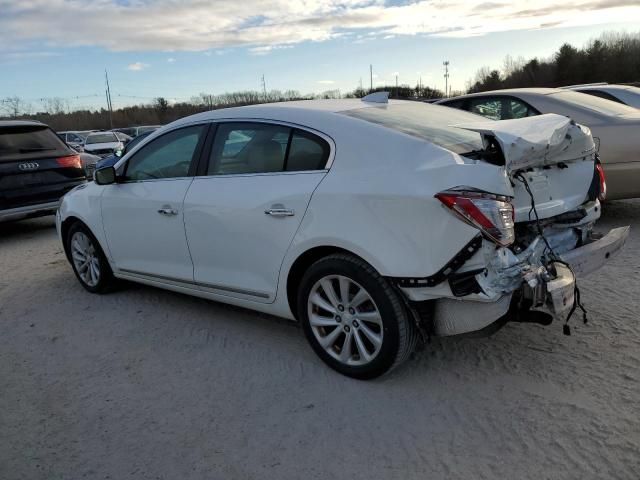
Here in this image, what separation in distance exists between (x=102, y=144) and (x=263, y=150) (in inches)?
755

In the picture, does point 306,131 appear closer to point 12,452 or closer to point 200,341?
point 200,341

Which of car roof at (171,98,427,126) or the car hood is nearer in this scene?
the car hood

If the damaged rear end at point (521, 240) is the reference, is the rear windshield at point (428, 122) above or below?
above

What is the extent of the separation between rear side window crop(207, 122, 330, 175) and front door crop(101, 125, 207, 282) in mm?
250

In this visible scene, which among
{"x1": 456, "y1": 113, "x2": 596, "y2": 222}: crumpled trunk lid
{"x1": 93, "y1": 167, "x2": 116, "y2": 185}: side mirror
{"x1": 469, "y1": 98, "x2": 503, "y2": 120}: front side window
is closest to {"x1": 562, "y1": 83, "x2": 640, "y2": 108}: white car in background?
{"x1": 469, "y1": 98, "x2": 503, "y2": 120}: front side window

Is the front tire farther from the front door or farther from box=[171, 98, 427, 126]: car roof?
the front door

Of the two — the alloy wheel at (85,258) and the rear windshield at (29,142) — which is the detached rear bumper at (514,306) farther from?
the rear windshield at (29,142)

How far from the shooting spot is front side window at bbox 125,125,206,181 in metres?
4.30

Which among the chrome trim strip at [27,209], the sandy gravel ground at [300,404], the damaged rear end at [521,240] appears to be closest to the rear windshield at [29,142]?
the chrome trim strip at [27,209]

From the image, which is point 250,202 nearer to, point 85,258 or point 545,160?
point 545,160

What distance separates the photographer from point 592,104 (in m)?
6.55

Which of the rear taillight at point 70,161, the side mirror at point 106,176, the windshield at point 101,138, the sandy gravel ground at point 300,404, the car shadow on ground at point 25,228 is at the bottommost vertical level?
the car shadow on ground at point 25,228

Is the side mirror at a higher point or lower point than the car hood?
lower

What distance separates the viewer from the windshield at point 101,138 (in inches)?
855
